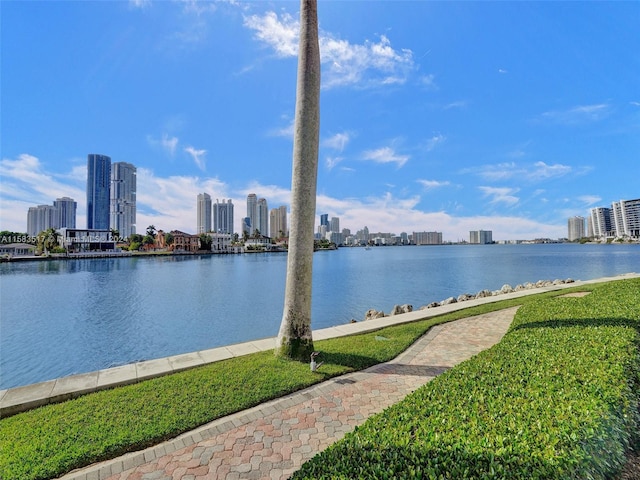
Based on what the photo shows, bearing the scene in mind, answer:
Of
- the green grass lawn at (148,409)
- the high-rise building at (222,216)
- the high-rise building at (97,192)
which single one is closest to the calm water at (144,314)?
the green grass lawn at (148,409)

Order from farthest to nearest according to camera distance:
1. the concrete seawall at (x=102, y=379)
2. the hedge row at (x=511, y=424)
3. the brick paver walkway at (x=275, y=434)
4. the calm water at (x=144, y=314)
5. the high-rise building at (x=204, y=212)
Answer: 1. the high-rise building at (x=204, y=212)
2. the calm water at (x=144, y=314)
3. the concrete seawall at (x=102, y=379)
4. the brick paver walkway at (x=275, y=434)
5. the hedge row at (x=511, y=424)

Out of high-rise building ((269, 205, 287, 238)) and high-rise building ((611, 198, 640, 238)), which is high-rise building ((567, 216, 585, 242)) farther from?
high-rise building ((269, 205, 287, 238))

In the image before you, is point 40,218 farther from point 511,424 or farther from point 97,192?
point 511,424

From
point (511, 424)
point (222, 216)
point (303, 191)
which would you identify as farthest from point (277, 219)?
point (511, 424)

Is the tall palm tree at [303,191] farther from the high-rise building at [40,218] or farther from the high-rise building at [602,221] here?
the high-rise building at [602,221]

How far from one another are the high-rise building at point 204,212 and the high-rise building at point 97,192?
4665 cm

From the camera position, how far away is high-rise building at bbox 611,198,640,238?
130 metres

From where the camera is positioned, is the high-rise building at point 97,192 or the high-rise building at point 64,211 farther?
the high-rise building at point 97,192

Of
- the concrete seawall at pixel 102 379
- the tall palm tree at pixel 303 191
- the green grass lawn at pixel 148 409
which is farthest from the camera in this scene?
the tall palm tree at pixel 303 191

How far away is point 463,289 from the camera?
26.7 m

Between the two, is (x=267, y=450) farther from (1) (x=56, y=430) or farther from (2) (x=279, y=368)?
(1) (x=56, y=430)

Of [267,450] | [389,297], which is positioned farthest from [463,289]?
[267,450]

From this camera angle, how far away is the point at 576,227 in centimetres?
18762

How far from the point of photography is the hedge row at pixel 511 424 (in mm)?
2189
